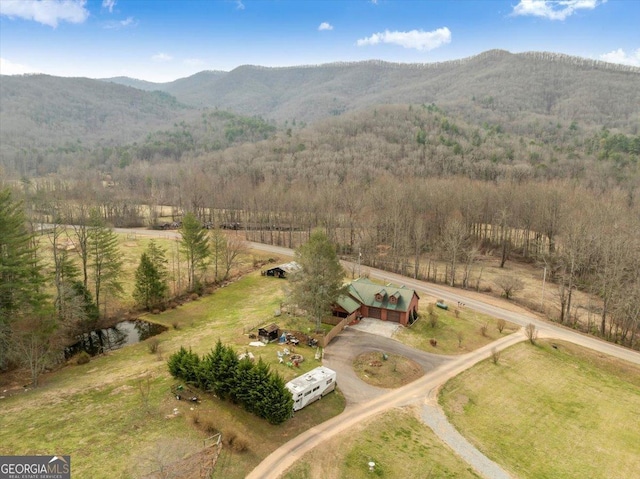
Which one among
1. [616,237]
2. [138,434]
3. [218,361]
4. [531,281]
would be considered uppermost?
[616,237]

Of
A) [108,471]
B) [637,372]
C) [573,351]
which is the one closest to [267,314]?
[108,471]

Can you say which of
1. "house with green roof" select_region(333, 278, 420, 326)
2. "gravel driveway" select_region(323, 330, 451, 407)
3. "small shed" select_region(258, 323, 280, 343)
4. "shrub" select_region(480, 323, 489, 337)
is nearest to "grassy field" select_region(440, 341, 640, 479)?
"shrub" select_region(480, 323, 489, 337)

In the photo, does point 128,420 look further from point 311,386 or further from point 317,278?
point 317,278

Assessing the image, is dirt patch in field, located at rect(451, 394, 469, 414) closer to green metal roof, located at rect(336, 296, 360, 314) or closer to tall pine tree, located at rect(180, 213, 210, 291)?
green metal roof, located at rect(336, 296, 360, 314)

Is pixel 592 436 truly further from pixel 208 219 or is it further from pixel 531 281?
pixel 208 219

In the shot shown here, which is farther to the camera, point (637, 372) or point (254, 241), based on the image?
point (254, 241)

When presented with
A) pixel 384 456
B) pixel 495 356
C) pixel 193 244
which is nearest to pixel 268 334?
pixel 384 456
